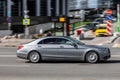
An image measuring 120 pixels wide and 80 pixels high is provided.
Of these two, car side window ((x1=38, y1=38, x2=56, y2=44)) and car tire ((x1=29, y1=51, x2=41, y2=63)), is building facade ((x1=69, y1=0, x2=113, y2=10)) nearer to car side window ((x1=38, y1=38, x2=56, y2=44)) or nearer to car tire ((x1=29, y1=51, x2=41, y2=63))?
car side window ((x1=38, y1=38, x2=56, y2=44))

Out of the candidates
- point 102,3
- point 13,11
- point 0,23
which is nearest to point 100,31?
point 0,23

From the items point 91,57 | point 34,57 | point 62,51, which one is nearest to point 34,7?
point 34,57

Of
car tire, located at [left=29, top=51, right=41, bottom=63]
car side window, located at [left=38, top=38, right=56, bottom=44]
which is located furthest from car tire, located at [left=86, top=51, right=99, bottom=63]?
car tire, located at [left=29, top=51, right=41, bottom=63]

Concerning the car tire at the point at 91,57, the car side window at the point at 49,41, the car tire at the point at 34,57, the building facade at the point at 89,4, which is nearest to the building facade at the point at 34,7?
the car side window at the point at 49,41

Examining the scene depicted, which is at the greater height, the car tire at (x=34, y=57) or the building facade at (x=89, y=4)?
the building facade at (x=89, y=4)

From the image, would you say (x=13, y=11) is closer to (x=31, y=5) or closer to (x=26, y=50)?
(x=31, y=5)

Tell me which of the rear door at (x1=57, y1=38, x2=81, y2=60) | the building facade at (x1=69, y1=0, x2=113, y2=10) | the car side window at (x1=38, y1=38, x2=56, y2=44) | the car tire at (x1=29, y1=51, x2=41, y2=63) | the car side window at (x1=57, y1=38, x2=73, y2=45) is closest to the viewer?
the rear door at (x1=57, y1=38, x2=81, y2=60)

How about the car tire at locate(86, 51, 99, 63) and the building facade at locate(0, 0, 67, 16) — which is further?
the building facade at locate(0, 0, 67, 16)

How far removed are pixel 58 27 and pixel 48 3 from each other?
3944 centimetres

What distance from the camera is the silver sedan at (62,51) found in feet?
64.3

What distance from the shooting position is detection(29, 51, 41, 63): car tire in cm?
2009

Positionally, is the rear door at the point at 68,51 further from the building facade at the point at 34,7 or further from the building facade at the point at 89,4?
the building facade at the point at 89,4

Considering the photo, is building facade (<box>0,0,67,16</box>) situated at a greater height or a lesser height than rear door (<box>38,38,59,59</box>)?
greater

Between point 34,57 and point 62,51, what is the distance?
1.38 metres
